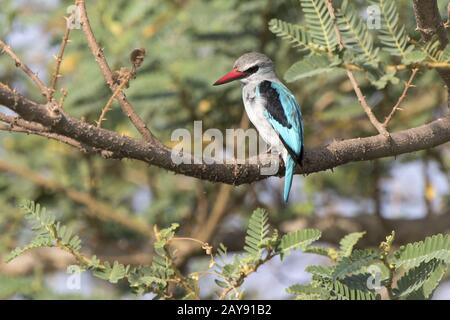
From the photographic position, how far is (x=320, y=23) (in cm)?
265

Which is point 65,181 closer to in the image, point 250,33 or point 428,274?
point 250,33

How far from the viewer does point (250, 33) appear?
190 inches

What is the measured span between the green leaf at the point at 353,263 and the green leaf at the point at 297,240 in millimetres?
171

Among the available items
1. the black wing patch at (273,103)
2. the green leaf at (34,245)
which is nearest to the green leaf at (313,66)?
the green leaf at (34,245)

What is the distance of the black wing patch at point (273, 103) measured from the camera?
3.88 m

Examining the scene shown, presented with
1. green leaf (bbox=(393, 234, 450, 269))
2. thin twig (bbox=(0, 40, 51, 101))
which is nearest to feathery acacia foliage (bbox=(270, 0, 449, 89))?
green leaf (bbox=(393, 234, 450, 269))

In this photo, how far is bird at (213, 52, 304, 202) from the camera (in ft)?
12.3

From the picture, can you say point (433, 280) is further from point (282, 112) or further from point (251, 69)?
point (251, 69)

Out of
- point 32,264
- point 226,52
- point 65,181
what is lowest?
point 32,264

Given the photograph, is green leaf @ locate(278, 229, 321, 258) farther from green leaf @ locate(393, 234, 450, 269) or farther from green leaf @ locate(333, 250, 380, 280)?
green leaf @ locate(393, 234, 450, 269)

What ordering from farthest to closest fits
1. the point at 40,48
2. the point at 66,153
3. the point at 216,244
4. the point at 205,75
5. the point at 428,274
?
1. the point at 40,48
2. the point at 66,153
3. the point at 216,244
4. the point at 205,75
5. the point at 428,274

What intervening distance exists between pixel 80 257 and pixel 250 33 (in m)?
2.36

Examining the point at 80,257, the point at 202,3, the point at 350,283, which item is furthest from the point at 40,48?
the point at 350,283

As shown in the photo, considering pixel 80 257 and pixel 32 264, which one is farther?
pixel 32 264
